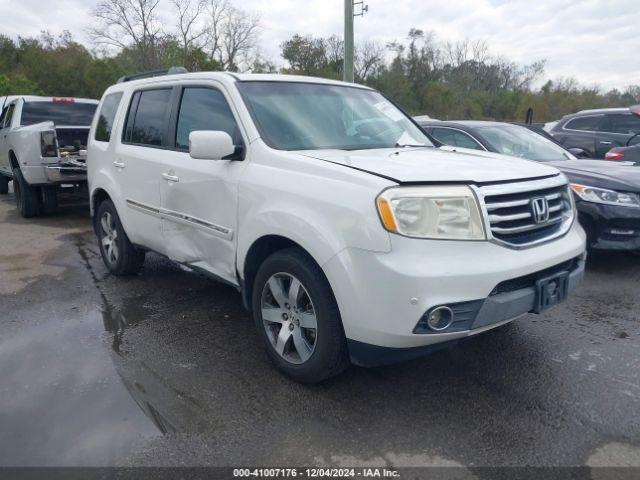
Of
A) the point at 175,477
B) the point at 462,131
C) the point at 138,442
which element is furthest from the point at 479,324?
the point at 462,131

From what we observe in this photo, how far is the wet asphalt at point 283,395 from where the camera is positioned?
2607 mm

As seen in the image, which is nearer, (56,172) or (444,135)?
(444,135)

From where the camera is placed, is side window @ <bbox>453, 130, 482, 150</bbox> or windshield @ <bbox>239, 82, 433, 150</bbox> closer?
Answer: windshield @ <bbox>239, 82, 433, 150</bbox>

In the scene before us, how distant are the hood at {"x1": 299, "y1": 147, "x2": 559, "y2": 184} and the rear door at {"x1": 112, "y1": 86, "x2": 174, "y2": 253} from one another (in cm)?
161

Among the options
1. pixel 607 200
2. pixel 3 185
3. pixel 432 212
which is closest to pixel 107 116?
pixel 432 212

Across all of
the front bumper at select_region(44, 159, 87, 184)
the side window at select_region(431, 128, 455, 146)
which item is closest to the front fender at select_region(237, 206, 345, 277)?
the side window at select_region(431, 128, 455, 146)

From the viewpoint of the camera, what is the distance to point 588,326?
4.09 meters

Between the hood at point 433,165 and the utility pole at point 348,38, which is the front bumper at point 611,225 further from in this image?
the utility pole at point 348,38

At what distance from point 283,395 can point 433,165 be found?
1.58 meters

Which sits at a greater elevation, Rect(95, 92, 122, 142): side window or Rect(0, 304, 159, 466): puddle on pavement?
Rect(95, 92, 122, 142): side window

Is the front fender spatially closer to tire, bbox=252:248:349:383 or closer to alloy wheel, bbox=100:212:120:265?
tire, bbox=252:248:349:383

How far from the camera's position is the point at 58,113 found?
30.6 feet

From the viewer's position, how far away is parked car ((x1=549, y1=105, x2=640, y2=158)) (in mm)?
9883

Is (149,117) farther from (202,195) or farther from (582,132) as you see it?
(582,132)
